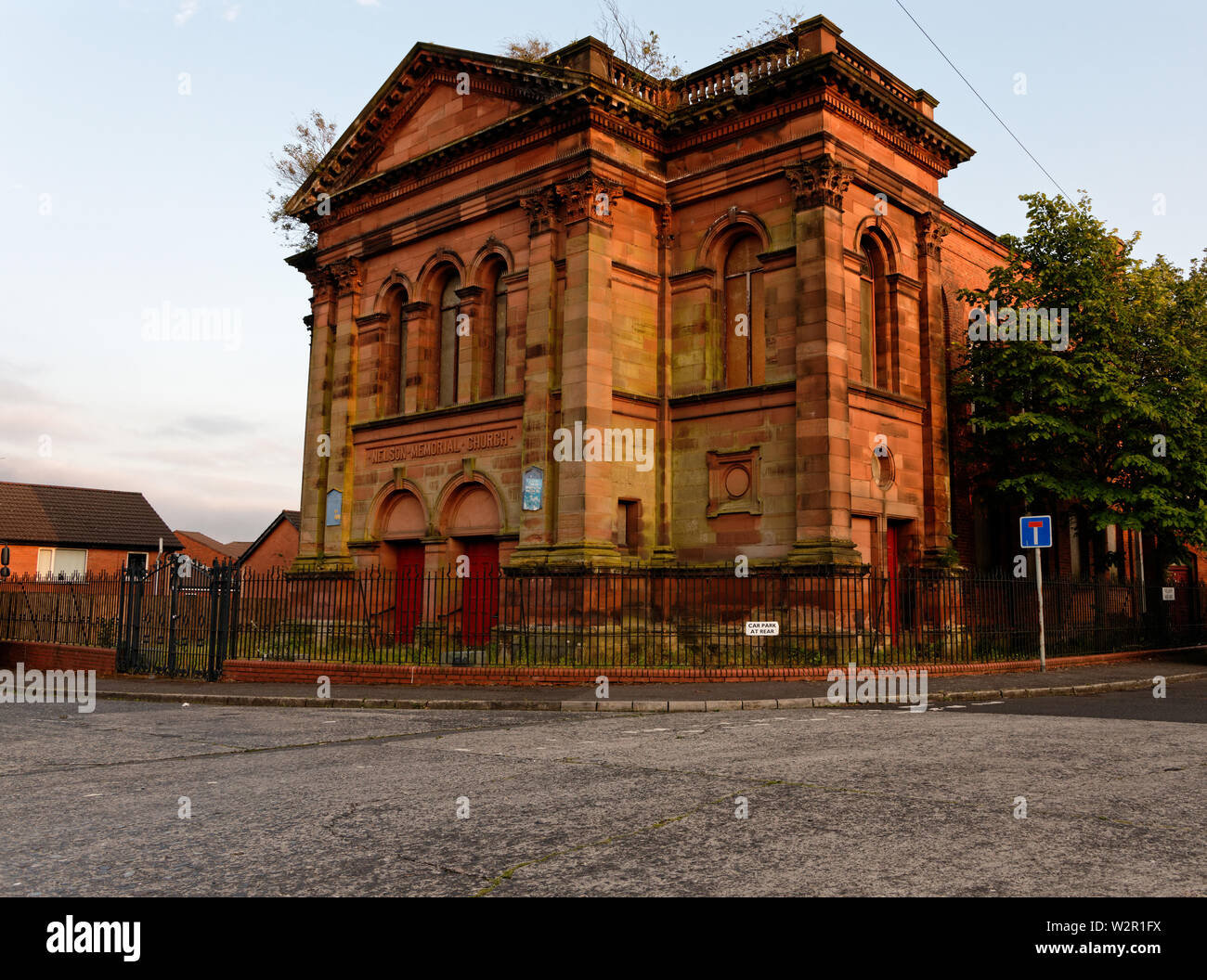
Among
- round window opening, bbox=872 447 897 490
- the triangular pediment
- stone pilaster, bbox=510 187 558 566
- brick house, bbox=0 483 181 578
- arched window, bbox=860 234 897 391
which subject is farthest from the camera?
brick house, bbox=0 483 181 578

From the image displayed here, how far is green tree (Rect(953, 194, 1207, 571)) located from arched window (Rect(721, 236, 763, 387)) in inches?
242

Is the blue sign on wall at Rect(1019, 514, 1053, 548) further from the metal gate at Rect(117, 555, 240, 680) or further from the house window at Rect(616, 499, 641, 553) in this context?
the metal gate at Rect(117, 555, 240, 680)

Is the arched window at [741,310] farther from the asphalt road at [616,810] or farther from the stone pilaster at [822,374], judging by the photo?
the asphalt road at [616,810]

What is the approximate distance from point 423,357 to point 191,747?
16.7 metres

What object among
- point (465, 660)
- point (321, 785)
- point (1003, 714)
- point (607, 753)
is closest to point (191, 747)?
point (321, 785)

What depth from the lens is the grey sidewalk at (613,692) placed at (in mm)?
13203

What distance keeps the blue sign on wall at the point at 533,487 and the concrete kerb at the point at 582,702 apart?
24.4 feet

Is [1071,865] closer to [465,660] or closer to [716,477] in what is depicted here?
[465,660]

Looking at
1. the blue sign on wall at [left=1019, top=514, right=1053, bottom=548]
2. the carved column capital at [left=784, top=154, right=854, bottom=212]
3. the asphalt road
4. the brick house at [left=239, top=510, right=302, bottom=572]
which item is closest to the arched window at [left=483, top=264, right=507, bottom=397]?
the carved column capital at [left=784, top=154, right=854, bottom=212]

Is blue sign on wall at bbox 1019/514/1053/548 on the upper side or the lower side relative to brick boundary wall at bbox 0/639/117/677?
upper

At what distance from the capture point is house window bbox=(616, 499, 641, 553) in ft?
69.1

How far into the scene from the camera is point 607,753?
27.6ft

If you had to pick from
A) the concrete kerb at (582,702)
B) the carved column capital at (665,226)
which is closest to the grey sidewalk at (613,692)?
the concrete kerb at (582,702)

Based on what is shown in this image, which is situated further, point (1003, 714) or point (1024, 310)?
point (1024, 310)
